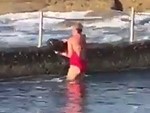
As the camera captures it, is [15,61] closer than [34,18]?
Yes

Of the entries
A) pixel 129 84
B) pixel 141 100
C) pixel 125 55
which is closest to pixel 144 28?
pixel 125 55

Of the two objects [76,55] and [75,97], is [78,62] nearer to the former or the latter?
[76,55]

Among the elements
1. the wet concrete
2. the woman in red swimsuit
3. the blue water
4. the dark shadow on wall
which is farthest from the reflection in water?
the dark shadow on wall

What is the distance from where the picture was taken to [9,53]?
1545 cm

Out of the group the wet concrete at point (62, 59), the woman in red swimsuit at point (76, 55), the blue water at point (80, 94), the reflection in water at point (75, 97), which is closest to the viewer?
the reflection in water at point (75, 97)

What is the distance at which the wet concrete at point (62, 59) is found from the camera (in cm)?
1543

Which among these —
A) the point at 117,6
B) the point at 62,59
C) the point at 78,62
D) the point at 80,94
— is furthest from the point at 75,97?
the point at 117,6

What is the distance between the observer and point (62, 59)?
16.0 metres

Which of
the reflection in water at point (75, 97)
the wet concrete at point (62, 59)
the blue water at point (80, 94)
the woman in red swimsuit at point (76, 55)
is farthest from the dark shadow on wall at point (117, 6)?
the reflection in water at point (75, 97)

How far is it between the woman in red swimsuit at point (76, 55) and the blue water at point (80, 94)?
255 millimetres

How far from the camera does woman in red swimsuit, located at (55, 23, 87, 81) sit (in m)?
15.0

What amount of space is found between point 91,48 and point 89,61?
0.33 metres

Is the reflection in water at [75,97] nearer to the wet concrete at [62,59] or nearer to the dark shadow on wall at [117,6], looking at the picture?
the wet concrete at [62,59]

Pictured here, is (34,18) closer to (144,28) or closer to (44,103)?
(144,28)
